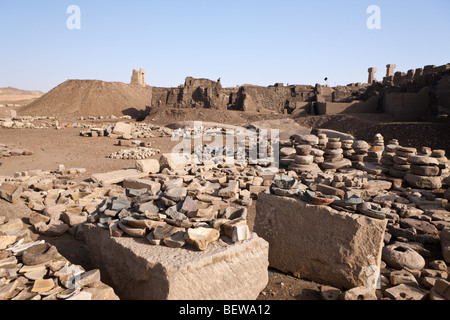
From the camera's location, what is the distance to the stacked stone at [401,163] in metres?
7.79

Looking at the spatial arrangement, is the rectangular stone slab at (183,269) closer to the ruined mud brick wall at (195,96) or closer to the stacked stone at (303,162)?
the stacked stone at (303,162)

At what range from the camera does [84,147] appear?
469 inches

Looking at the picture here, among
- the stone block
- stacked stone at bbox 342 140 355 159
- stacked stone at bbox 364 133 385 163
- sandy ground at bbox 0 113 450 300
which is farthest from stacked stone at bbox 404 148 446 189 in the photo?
the stone block

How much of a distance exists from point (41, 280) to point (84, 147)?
1055cm

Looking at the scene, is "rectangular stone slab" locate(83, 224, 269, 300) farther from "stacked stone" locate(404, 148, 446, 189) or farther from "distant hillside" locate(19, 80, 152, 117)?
"distant hillside" locate(19, 80, 152, 117)

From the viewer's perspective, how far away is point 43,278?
8.34 feet

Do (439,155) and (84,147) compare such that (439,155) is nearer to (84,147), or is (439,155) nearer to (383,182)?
(383,182)

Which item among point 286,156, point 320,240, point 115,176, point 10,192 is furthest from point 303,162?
point 10,192

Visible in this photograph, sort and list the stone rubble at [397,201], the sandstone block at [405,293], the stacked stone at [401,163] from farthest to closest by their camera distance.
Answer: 1. the stacked stone at [401,163]
2. the stone rubble at [397,201]
3. the sandstone block at [405,293]

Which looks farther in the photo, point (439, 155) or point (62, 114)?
point (62, 114)

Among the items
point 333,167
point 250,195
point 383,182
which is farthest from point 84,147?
point 383,182

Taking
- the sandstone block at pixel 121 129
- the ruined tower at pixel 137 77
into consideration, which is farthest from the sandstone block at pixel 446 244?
the ruined tower at pixel 137 77

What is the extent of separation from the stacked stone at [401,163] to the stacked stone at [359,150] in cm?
142

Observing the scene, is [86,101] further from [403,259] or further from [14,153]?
[403,259]
